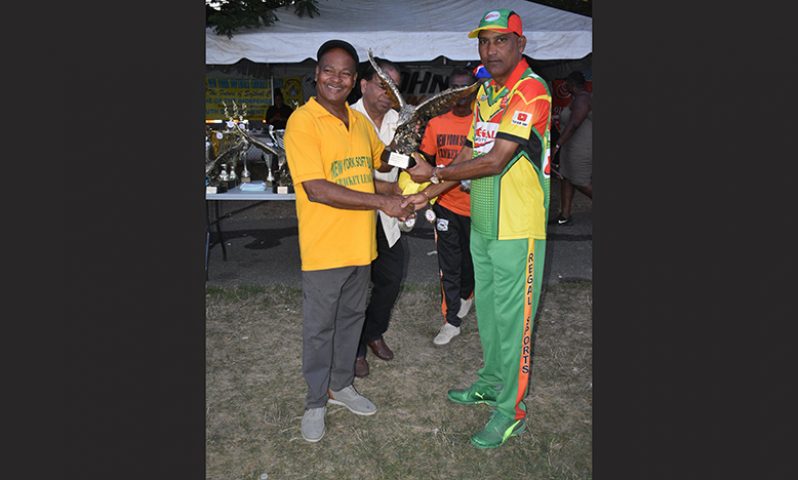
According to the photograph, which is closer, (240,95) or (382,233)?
(382,233)

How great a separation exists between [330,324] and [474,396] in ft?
3.89

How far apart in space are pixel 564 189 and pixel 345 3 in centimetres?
500

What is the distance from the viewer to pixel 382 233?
3816 mm

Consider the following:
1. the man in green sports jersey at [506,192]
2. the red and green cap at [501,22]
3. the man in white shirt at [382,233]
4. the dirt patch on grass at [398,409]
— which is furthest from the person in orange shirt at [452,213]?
the red and green cap at [501,22]

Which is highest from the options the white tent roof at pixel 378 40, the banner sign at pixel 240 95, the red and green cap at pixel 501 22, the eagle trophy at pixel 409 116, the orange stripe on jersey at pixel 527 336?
the banner sign at pixel 240 95

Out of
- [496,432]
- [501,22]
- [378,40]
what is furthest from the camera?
[378,40]

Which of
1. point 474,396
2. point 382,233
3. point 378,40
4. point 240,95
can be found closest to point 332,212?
point 382,233

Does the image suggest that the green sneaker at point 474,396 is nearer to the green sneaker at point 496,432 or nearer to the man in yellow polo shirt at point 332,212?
the green sneaker at point 496,432

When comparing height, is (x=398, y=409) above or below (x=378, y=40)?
below

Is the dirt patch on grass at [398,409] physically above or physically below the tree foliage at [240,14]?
below

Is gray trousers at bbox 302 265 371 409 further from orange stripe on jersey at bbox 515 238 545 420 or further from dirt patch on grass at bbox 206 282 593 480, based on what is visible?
orange stripe on jersey at bbox 515 238 545 420

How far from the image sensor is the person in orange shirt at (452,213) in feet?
14.3

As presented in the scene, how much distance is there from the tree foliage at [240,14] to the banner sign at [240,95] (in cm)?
594

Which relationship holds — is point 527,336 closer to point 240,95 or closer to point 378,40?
point 378,40
